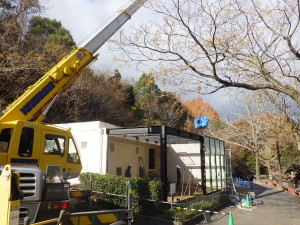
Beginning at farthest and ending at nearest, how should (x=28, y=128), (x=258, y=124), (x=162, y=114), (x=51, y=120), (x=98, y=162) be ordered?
1. (x=162, y=114)
2. (x=258, y=124)
3. (x=51, y=120)
4. (x=98, y=162)
5. (x=28, y=128)

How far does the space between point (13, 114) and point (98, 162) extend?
663 centimetres

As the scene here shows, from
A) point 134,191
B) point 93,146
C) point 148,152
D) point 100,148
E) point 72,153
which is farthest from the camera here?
point 148,152

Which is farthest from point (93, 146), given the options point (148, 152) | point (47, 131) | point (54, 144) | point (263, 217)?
point (263, 217)

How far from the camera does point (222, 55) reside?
8.82 meters

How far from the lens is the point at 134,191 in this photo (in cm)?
1100

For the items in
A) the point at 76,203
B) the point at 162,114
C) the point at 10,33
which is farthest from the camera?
the point at 162,114

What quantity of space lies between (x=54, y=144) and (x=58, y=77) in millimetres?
2476

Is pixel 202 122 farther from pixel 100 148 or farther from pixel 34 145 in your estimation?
pixel 34 145

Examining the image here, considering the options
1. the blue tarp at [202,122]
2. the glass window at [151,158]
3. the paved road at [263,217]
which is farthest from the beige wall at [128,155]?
the paved road at [263,217]

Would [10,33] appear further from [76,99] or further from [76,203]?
[76,203]

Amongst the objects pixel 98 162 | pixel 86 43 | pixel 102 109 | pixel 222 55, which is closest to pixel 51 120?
pixel 102 109

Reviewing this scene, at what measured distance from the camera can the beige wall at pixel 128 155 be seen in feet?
52.1

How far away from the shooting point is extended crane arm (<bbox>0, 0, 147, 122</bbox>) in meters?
8.80

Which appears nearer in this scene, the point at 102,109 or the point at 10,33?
the point at 10,33
